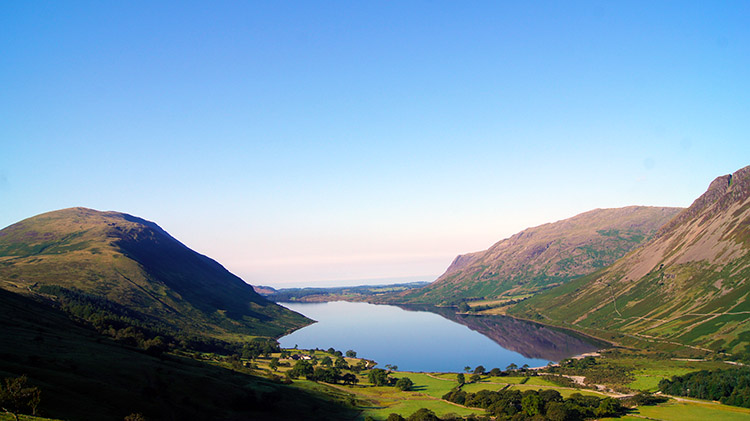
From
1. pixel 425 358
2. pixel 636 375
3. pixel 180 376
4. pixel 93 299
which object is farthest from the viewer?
pixel 425 358

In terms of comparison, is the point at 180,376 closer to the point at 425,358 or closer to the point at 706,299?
the point at 425,358

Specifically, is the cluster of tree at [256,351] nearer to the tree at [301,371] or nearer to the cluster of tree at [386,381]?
the tree at [301,371]

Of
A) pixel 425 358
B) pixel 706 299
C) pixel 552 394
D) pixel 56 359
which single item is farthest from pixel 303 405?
pixel 706 299

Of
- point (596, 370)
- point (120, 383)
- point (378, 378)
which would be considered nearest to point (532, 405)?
point (378, 378)

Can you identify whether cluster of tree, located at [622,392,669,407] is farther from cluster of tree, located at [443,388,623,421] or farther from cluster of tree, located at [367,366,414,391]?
cluster of tree, located at [367,366,414,391]

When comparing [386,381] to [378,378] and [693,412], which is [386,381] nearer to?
[378,378]
